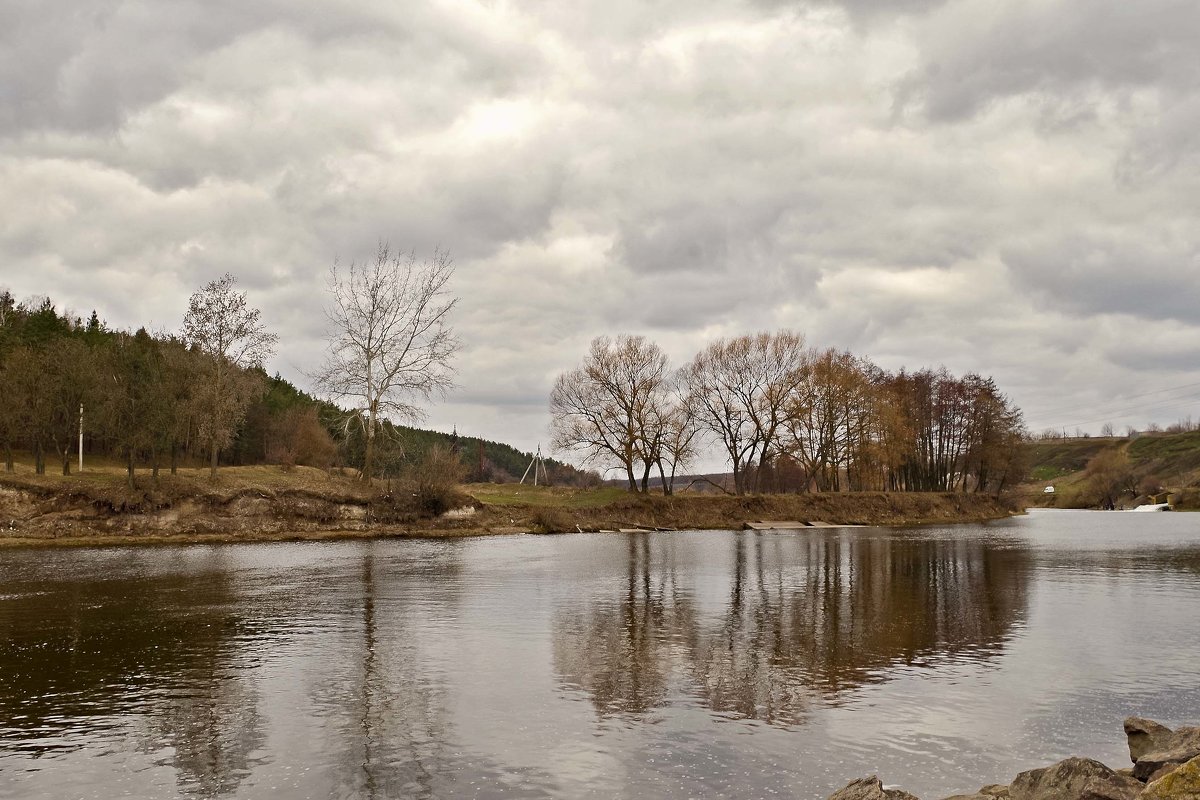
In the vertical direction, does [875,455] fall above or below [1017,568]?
above

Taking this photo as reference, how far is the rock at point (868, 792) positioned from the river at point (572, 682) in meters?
1.23

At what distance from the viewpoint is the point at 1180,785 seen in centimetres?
797

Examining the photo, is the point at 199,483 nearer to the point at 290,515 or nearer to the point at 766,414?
the point at 290,515

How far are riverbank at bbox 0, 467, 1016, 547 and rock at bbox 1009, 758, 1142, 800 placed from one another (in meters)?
59.5

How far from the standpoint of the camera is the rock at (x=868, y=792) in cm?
949

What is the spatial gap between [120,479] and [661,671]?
6079 centimetres

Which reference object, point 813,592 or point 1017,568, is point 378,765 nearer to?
point 813,592

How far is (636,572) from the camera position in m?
39.3

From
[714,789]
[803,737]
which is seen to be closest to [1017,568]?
[803,737]

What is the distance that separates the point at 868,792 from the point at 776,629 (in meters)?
13.6

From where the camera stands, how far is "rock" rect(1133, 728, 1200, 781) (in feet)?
34.1

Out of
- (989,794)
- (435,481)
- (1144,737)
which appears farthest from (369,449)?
(989,794)

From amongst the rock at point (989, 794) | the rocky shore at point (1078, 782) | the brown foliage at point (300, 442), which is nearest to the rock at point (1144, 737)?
the rocky shore at point (1078, 782)

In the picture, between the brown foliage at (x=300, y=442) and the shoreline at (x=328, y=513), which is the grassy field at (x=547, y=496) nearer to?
the shoreline at (x=328, y=513)
